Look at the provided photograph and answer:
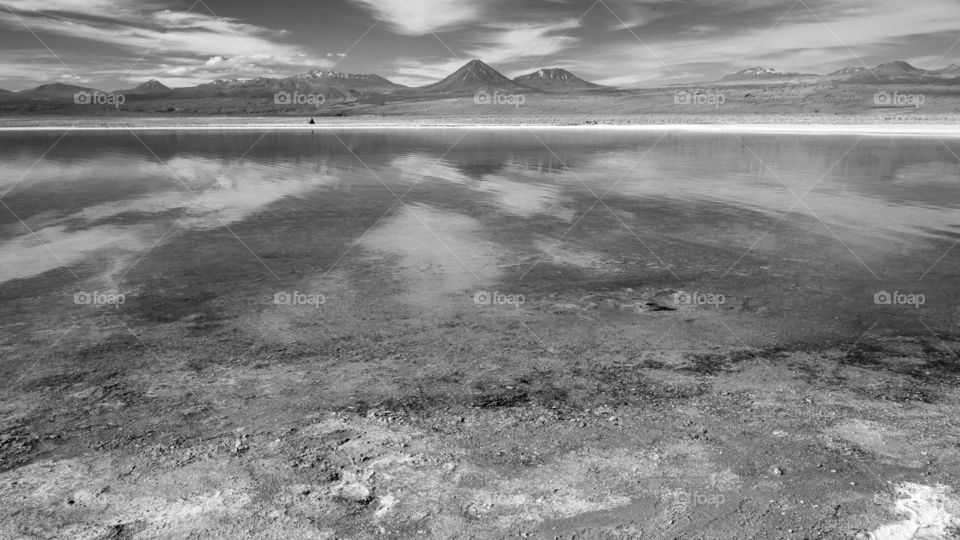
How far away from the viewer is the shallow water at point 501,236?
847 cm

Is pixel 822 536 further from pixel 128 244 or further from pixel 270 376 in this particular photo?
pixel 128 244

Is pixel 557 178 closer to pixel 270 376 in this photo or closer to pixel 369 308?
pixel 369 308

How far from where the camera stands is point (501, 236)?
11875 mm

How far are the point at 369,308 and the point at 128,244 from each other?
5685 mm

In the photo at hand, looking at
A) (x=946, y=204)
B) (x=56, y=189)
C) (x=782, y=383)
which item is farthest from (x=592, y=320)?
(x=56, y=189)

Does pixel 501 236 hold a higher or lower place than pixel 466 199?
lower

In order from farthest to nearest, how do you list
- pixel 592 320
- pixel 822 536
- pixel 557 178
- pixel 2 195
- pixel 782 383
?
pixel 557 178 < pixel 2 195 < pixel 592 320 < pixel 782 383 < pixel 822 536

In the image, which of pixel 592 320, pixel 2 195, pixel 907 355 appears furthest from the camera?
pixel 2 195

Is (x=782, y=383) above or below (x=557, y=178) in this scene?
below

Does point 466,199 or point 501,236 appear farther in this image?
point 466,199

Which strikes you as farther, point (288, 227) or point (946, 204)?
point (946, 204)

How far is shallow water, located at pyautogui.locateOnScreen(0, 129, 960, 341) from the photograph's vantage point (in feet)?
27.8

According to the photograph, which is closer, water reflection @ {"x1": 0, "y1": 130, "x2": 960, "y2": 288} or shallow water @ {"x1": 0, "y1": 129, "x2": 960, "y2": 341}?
shallow water @ {"x1": 0, "y1": 129, "x2": 960, "y2": 341}

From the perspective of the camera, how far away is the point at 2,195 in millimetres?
17312
